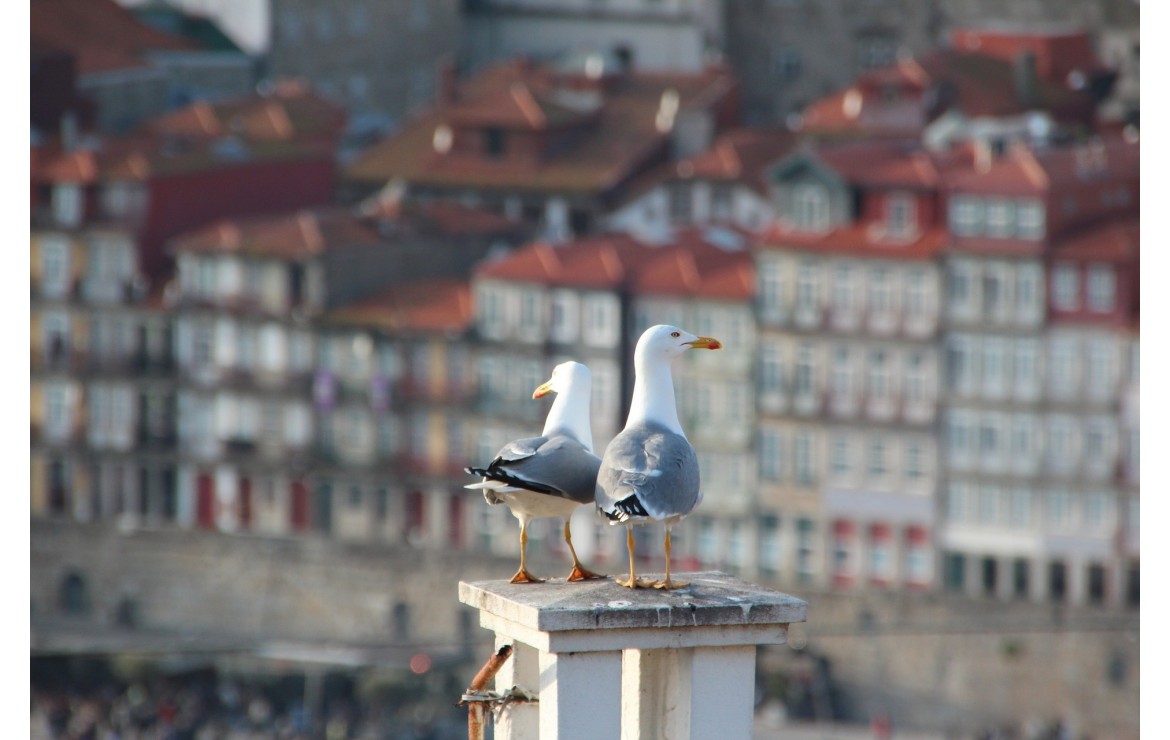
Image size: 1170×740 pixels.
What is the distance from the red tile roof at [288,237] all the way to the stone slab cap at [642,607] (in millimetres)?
67235

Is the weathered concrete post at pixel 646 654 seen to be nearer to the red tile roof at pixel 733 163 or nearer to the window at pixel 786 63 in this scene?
the red tile roof at pixel 733 163

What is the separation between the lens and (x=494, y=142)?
96062 millimetres

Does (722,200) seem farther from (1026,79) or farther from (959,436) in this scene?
(959,436)

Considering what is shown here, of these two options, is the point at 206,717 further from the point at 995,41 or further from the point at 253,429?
the point at 995,41

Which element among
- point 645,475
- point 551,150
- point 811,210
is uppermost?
point 551,150

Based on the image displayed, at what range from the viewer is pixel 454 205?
91.9 m

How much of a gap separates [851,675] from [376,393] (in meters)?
14.6

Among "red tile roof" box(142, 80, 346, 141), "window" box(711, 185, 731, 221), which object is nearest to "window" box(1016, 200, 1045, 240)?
"window" box(711, 185, 731, 221)

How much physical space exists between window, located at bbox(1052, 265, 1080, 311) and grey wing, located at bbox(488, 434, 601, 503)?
2311 inches

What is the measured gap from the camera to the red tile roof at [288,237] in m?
84.8

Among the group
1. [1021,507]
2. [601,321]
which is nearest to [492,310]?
[601,321]

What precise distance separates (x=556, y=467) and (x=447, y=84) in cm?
8428

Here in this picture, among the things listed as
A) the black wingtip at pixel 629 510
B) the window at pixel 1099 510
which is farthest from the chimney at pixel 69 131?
the black wingtip at pixel 629 510
